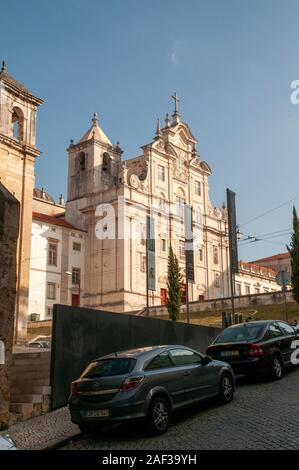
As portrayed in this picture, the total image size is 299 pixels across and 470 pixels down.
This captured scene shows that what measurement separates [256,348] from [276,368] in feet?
3.23

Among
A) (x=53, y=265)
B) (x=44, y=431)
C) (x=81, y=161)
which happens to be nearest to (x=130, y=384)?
(x=44, y=431)

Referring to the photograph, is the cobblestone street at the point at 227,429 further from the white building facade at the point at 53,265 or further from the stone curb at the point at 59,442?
the white building facade at the point at 53,265

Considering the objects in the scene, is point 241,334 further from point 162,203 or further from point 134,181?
point 162,203

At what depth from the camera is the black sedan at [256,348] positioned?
1391 centimetres

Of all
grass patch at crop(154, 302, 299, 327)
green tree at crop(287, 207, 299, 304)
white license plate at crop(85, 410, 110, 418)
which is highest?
green tree at crop(287, 207, 299, 304)

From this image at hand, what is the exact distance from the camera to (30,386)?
1311cm

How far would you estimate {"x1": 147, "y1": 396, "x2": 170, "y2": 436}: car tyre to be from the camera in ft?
30.7

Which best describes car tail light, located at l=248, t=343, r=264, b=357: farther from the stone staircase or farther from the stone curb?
the stone curb

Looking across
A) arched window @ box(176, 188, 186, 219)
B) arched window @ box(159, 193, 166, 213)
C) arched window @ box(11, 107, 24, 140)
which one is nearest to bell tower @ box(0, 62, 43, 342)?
arched window @ box(11, 107, 24, 140)

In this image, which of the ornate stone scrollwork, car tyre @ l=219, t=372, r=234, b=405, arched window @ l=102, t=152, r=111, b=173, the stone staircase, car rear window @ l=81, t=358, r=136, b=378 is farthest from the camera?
arched window @ l=102, t=152, r=111, b=173

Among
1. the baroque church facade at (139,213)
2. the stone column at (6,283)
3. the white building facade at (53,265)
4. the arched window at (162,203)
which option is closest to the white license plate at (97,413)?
the stone column at (6,283)

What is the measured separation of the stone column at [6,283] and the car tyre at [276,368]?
7.13m

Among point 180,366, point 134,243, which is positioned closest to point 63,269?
point 134,243

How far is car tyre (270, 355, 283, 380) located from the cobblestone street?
5.60 ft
